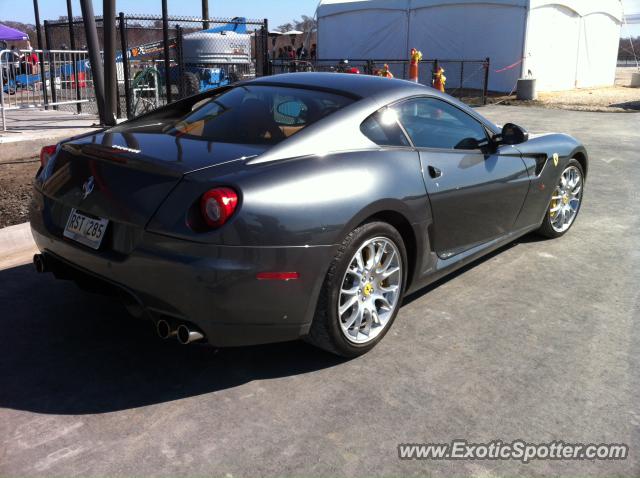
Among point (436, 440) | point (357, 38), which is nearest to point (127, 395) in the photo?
point (436, 440)

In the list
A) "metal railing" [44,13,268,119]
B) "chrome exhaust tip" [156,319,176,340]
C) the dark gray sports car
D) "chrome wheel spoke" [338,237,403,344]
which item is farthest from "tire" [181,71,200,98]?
"chrome exhaust tip" [156,319,176,340]

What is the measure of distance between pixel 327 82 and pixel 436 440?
226cm

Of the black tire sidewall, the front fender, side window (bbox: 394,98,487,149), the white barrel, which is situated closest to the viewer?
the black tire sidewall

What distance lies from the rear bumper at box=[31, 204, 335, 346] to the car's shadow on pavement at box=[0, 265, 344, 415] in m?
0.38

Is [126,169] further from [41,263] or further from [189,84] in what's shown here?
[189,84]

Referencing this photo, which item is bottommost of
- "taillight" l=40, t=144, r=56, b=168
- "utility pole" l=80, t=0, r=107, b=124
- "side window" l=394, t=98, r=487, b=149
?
"taillight" l=40, t=144, r=56, b=168

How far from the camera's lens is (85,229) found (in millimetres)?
3141

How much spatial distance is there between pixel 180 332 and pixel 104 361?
2.27 feet

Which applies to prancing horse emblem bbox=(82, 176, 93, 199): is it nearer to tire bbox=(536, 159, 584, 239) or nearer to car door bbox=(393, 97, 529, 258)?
car door bbox=(393, 97, 529, 258)

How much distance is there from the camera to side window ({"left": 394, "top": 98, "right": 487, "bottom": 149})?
3.83m

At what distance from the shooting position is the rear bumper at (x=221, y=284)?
9.03 feet

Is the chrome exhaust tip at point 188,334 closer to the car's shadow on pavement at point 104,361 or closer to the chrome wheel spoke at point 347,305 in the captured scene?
the car's shadow on pavement at point 104,361

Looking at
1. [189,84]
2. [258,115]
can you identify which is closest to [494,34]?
[189,84]

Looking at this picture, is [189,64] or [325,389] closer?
[325,389]
